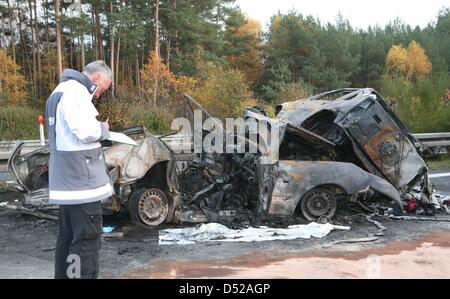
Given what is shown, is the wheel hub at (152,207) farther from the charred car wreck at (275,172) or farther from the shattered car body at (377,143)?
the shattered car body at (377,143)

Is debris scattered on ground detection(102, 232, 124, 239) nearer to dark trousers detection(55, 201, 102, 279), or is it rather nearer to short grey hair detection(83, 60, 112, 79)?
Answer: dark trousers detection(55, 201, 102, 279)

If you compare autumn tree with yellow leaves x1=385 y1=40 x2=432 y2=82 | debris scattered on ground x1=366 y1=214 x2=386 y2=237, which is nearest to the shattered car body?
debris scattered on ground x1=366 y1=214 x2=386 y2=237

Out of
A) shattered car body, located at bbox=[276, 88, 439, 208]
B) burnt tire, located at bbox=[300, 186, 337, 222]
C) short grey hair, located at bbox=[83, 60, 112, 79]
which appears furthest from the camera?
shattered car body, located at bbox=[276, 88, 439, 208]

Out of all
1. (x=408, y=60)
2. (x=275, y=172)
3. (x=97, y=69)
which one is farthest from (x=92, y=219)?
(x=408, y=60)

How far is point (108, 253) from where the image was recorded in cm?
520

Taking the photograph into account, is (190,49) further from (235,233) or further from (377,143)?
(235,233)

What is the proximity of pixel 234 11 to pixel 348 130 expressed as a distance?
124ft

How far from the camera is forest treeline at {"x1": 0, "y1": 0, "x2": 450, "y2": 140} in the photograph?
31.4m

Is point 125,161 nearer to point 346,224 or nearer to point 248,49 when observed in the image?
point 346,224

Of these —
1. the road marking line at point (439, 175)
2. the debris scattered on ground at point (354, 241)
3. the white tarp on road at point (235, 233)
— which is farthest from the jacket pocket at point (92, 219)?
the road marking line at point (439, 175)

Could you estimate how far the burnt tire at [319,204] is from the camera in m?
6.43

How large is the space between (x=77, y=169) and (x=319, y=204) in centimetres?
379

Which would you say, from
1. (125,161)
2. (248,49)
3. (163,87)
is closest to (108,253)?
(125,161)

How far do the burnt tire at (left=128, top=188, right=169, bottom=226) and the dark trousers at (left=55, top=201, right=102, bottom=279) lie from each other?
242 centimetres
